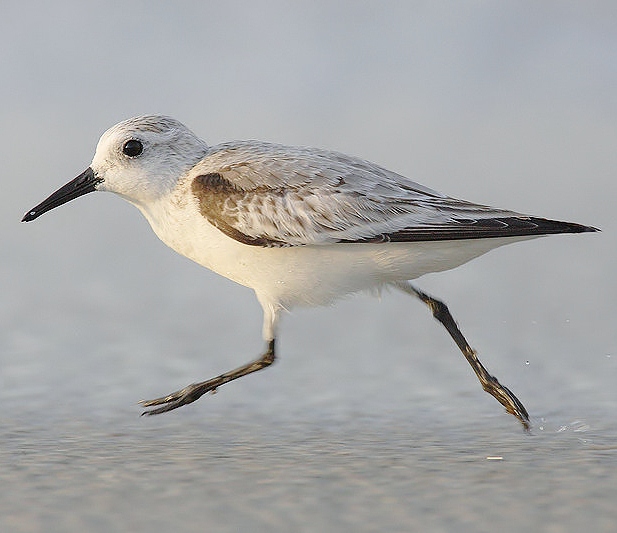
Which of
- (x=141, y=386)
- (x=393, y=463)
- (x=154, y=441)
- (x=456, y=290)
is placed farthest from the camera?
(x=456, y=290)

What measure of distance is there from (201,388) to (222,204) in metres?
0.99

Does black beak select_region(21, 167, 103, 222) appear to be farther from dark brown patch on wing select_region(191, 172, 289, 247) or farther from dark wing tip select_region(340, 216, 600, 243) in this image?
dark wing tip select_region(340, 216, 600, 243)

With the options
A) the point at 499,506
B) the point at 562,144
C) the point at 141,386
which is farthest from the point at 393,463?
the point at 562,144

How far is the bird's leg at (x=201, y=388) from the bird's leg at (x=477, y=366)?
79cm

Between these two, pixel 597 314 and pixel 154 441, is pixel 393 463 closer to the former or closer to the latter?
pixel 154 441

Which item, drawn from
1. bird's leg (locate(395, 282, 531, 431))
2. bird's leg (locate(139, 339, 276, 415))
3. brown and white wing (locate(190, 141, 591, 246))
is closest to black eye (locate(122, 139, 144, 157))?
brown and white wing (locate(190, 141, 591, 246))

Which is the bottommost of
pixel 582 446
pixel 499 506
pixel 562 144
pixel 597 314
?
pixel 499 506

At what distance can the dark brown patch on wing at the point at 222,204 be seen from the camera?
6.43 metres

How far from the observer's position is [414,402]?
6984mm

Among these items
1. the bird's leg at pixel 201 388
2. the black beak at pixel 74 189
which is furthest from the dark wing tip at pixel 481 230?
the black beak at pixel 74 189

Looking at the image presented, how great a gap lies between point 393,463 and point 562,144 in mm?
7744

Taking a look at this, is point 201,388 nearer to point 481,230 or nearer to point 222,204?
point 222,204

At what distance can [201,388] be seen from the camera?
267 inches

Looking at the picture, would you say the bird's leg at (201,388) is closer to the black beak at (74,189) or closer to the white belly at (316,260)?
the white belly at (316,260)
